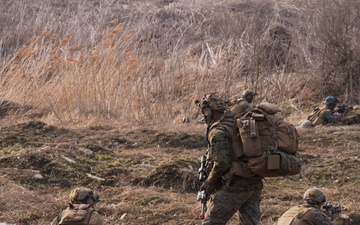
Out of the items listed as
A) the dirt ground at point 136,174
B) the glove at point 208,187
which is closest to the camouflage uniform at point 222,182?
the glove at point 208,187

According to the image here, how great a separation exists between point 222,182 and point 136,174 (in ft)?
10.8

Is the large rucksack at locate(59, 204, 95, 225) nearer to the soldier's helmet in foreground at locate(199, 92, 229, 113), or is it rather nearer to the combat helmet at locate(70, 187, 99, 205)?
the combat helmet at locate(70, 187, 99, 205)

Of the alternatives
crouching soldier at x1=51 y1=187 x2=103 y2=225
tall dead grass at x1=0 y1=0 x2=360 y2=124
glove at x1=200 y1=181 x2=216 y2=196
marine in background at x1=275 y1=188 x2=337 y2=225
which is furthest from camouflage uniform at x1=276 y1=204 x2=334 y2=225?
tall dead grass at x1=0 y1=0 x2=360 y2=124

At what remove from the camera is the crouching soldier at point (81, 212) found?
5914 millimetres

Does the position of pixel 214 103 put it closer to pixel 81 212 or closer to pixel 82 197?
pixel 82 197

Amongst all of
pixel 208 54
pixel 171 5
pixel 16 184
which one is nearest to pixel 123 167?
pixel 16 184

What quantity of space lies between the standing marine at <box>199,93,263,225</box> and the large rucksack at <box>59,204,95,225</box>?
1.12 m

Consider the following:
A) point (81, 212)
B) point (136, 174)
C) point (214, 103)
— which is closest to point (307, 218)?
point (214, 103)

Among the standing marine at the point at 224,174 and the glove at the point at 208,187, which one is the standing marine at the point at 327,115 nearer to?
the standing marine at the point at 224,174

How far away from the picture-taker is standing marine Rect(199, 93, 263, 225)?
658cm

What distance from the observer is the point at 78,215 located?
5.93m

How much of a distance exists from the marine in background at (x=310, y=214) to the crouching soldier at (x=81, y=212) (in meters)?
1.33

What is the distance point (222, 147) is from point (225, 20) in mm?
15740

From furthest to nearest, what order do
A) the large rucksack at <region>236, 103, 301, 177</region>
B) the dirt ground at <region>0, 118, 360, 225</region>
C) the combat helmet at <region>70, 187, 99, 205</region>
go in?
1. the dirt ground at <region>0, 118, 360, 225</region>
2. the large rucksack at <region>236, 103, 301, 177</region>
3. the combat helmet at <region>70, 187, 99, 205</region>
